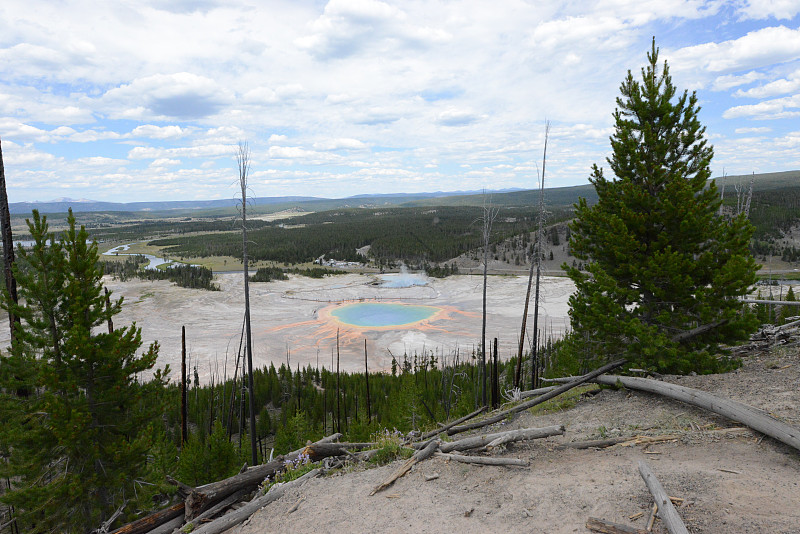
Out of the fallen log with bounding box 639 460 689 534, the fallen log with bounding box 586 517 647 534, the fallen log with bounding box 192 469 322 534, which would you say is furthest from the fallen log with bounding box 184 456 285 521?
the fallen log with bounding box 639 460 689 534

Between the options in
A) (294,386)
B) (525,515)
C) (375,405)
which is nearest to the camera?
(525,515)

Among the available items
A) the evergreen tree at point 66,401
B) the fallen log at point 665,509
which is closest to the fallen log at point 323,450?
the fallen log at point 665,509

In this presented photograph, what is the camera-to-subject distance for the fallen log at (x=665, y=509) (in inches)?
174

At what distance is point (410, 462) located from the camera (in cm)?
746

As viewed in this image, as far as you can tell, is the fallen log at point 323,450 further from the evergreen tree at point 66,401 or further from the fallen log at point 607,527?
the evergreen tree at point 66,401

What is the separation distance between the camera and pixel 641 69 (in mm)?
13039

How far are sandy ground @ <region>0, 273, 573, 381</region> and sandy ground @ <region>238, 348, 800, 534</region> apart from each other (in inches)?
1298

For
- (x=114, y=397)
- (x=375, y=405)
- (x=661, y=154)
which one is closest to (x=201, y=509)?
(x=114, y=397)

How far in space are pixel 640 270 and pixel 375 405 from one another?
2659cm

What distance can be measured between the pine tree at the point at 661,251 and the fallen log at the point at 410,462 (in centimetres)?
609

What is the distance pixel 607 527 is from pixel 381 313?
2079 inches

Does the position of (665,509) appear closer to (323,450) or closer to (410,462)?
(410,462)

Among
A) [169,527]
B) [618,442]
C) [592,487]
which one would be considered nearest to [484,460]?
[592,487]

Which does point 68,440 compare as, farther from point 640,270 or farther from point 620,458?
point 640,270
